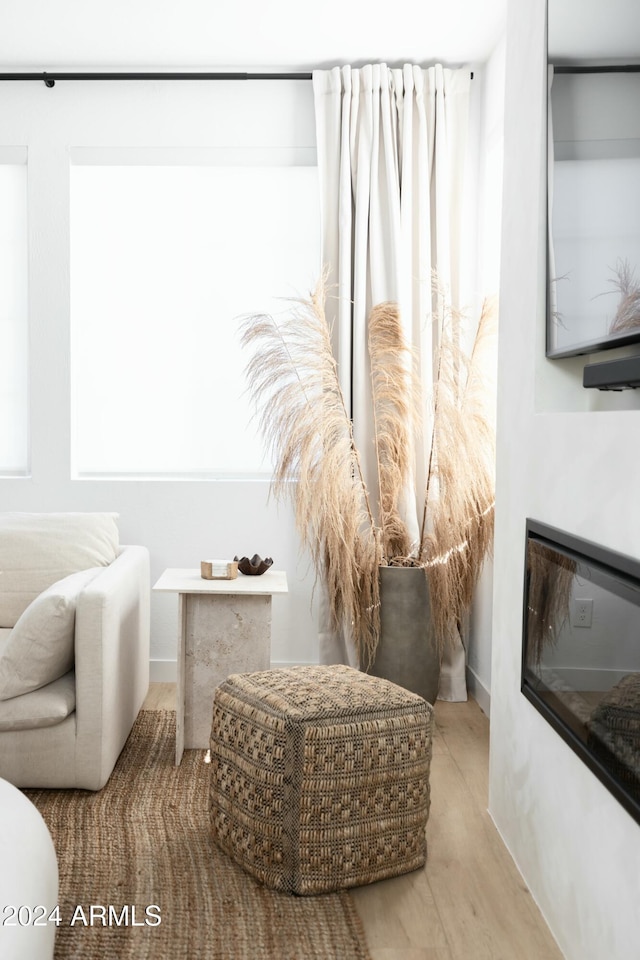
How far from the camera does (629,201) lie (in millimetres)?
1645

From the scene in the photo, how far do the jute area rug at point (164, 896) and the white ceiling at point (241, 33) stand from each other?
2772 mm

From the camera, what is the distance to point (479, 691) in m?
3.73

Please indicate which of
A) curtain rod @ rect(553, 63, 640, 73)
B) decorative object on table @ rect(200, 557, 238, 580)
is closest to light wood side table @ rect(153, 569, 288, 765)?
decorative object on table @ rect(200, 557, 238, 580)

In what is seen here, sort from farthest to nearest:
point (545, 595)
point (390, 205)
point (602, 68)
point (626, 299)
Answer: point (390, 205) → point (545, 595) → point (602, 68) → point (626, 299)

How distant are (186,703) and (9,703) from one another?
645 millimetres

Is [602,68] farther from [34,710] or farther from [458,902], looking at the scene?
[34,710]

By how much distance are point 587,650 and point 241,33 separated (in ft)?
9.21

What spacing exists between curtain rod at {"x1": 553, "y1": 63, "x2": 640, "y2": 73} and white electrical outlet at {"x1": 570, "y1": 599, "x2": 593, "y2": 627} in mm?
1018

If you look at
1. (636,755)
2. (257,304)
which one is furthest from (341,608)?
(636,755)

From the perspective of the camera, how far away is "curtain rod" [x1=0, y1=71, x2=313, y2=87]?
3.73 meters

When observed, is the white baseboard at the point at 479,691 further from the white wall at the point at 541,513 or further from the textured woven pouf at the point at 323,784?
the textured woven pouf at the point at 323,784

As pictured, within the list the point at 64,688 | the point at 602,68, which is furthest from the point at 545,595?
the point at 64,688

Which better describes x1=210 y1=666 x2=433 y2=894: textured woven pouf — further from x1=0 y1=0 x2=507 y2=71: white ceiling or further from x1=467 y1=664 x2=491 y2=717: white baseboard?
x1=0 y1=0 x2=507 y2=71: white ceiling

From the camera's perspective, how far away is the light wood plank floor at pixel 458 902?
1941mm
